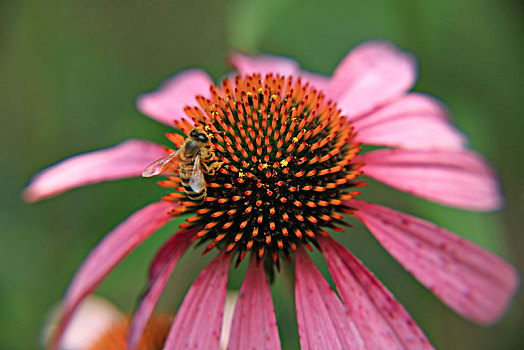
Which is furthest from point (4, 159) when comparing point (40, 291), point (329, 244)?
point (329, 244)

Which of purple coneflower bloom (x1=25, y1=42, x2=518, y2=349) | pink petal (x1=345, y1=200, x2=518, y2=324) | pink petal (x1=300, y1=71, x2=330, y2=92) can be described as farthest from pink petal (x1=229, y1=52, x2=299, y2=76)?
pink petal (x1=345, y1=200, x2=518, y2=324)

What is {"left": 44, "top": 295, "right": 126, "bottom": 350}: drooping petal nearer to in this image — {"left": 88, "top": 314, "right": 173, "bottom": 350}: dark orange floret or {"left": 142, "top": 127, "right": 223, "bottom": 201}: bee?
{"left": 88, "top": 314, "right": 173, "bottom": 350}: dark orange floret

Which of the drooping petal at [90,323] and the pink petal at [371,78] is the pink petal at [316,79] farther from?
the drooping petal at [90,323]

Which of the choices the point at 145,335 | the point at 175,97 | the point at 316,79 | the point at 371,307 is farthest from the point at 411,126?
the point at 145,335

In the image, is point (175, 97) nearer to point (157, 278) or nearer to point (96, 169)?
point (96, 169)

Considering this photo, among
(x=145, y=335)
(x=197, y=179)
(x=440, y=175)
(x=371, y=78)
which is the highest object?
(x=371, y=78)

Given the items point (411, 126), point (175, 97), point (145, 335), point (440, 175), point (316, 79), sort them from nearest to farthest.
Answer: point (440, 175)
point (411, 126)
point (145, 335)
point (175, 97)
point (316, 79)

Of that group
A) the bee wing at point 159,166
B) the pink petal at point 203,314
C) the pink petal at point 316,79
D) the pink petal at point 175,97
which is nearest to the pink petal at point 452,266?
the pink petal at point 203,314
